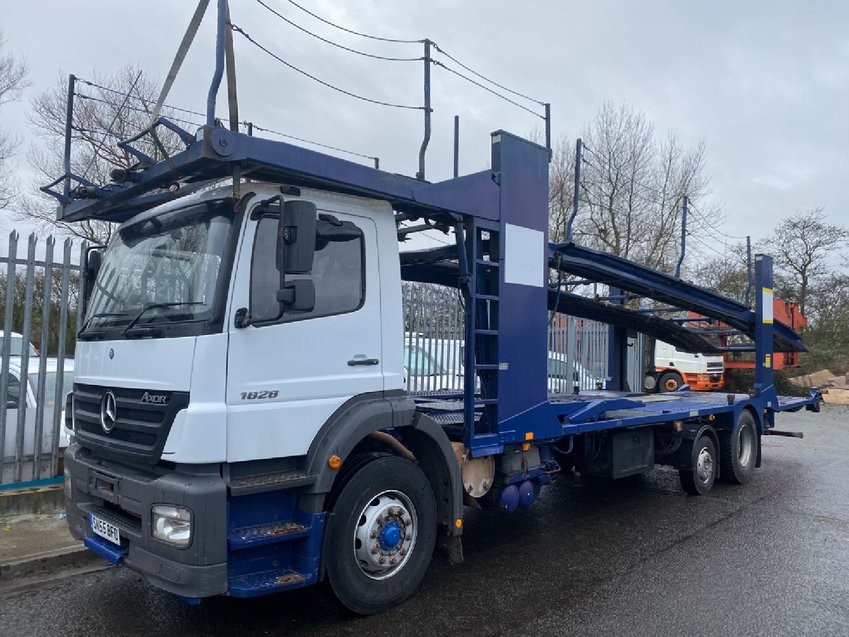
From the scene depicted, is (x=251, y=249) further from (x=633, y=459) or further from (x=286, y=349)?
(x=633, y=459)

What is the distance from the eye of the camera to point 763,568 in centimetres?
531

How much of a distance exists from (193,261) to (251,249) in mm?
367

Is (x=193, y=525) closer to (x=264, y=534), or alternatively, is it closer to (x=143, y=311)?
(x=264, y=534)

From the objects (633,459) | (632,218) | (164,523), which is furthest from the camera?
(632,218)

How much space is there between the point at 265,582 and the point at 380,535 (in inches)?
31.0

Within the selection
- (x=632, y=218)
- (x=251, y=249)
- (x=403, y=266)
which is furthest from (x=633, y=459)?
(x=632, y=218)

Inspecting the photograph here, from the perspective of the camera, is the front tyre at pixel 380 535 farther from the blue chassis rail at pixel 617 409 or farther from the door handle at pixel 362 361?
the blue chassis rail at pixel 617 409

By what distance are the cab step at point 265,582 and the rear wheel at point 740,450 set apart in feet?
21.5

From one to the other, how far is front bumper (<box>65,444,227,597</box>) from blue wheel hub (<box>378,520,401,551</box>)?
1045 millimetres

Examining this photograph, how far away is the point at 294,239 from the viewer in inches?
141

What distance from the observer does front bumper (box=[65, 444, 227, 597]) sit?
337cm

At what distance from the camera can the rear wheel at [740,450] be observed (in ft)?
27.7

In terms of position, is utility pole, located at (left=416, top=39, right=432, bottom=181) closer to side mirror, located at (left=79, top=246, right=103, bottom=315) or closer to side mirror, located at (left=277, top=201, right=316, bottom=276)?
side mirror, located at (left=277, top=201, right=316, bottom=276)

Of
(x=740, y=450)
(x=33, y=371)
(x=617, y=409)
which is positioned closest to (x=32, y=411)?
(x=33, y=371)
